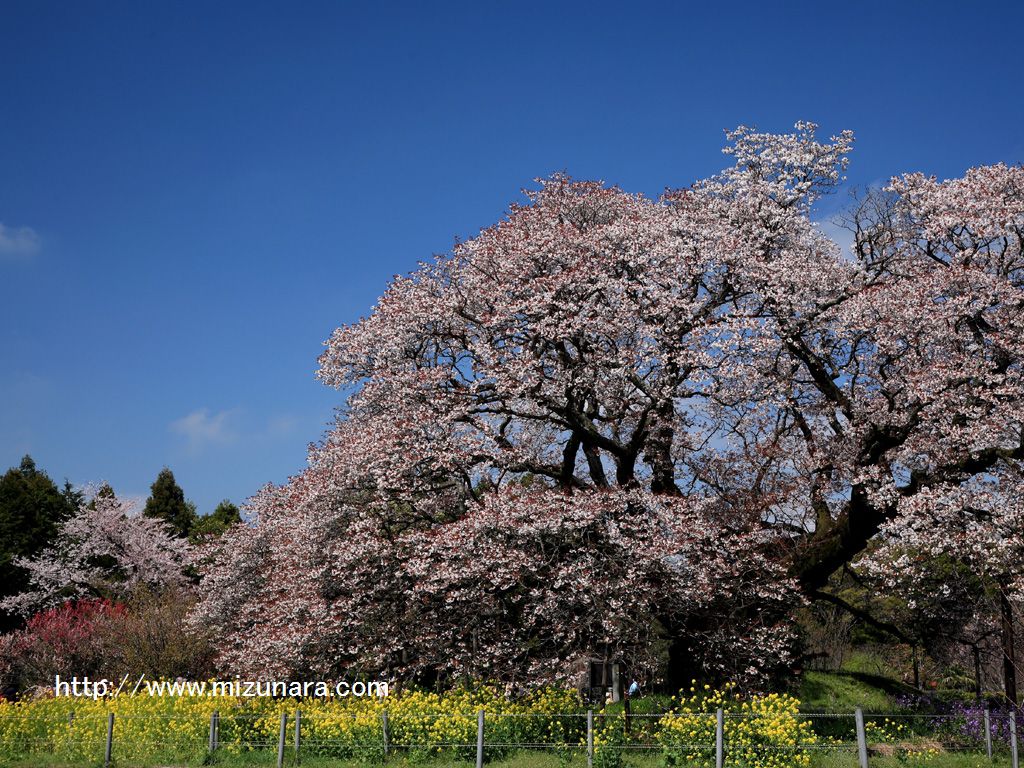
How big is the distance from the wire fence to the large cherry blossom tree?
7.15 feet

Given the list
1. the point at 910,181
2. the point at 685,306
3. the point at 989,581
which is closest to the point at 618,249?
the point at 685,306

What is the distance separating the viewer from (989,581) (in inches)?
818

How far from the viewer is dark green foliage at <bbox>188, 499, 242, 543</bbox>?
148 ft

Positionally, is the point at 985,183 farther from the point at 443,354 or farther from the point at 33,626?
the point at 33,626

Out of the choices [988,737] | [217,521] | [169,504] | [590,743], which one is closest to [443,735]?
[590,743]

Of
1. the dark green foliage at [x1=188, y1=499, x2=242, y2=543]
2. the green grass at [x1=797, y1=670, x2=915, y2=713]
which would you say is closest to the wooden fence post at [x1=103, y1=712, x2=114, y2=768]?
the green grass at [x1=797, y1=670, x2=915, y2=713]

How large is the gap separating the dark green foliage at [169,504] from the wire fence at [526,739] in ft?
114

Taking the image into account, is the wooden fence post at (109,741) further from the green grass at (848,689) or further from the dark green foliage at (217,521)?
the dark green foliage at (217,521)

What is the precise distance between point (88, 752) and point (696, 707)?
1213 centimetres

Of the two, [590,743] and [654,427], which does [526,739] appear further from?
[654,427]

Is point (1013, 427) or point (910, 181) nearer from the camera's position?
point (1013, 427)

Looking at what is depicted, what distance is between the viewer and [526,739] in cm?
1681

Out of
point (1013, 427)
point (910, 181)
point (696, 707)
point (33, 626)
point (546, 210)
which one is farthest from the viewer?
point (33, 626)

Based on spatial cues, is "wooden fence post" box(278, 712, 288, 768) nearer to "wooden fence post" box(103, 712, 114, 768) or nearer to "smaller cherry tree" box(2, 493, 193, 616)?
"wooden fence post" box(103, 712, 114, 768)
